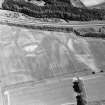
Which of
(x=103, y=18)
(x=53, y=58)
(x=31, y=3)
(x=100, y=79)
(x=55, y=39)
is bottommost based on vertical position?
(x=100, y=79)

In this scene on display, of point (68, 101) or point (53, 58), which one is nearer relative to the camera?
point (68, 101)

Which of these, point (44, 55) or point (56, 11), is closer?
point (44, 55)

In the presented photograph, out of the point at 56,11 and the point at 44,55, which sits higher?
the point at 56,11

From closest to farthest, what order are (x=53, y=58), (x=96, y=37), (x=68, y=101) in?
1. (x=68, y=101)
2. (x=53, y=58)
3. (x=96, y=37)

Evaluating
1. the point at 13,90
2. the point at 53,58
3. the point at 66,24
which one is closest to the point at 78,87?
the point at 53,58

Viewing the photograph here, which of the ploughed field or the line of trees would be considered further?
the line of trees

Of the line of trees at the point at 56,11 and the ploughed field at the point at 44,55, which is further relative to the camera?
the line of trees at the point at 56,11

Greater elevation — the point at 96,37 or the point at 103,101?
the point at 96,37

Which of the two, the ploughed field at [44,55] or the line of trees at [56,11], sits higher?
the line of trees at [56,11]

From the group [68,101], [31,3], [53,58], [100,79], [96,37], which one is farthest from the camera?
[31,3]

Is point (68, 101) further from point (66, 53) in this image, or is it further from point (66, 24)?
point (66, 24)

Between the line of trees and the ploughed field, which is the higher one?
the line of trees
